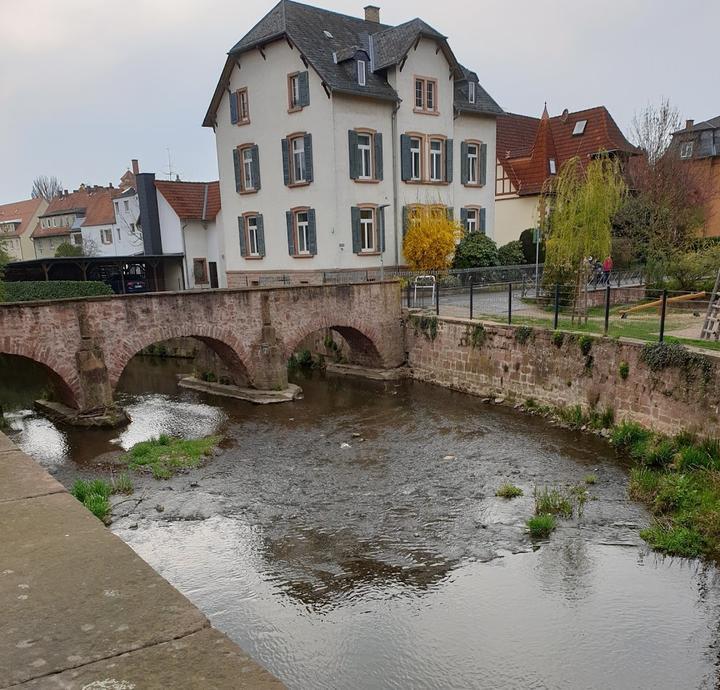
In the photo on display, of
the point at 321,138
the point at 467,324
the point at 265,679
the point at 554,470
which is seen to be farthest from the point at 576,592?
the point at 321,138

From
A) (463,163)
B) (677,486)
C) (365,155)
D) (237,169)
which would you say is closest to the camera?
(677,486)

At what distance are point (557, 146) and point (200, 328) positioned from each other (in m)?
28.8

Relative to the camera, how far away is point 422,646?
661cm

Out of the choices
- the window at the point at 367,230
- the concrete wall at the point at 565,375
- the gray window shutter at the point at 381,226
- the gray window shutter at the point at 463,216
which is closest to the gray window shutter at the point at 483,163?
the gray window shutter at the point at 463,216

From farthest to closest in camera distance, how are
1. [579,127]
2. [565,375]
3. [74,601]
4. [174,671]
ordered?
[579,127] < [565,375] < [74,601] < [174,671]

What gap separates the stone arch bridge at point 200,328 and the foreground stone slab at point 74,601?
13936mm

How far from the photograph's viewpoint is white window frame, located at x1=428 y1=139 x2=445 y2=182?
89.4 ft

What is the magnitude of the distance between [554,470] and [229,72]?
23576 millimetres

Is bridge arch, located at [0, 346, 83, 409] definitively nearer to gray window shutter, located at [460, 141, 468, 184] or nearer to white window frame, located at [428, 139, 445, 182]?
white window frame, located at [428, 139, 445, 182]

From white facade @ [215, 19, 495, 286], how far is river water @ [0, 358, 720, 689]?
1280 cm

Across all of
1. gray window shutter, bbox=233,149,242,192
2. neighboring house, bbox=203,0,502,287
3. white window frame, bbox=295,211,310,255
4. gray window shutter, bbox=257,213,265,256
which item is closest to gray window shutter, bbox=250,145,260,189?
neighboring house, bbox=203,0,502,287

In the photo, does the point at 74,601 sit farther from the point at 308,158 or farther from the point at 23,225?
the point at 23,225

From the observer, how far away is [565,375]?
1516 cm

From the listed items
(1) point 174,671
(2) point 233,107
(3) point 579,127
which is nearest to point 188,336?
(2) point 233,107
